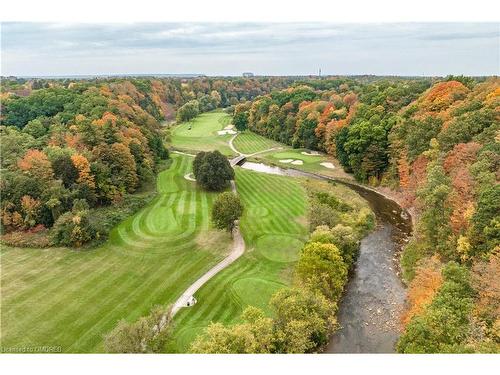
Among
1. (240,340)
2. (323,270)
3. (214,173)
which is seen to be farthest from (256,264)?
(214,173)

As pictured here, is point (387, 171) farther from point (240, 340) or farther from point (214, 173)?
point (240, 340)

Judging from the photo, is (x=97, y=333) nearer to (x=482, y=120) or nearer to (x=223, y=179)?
(x=223, y=179)

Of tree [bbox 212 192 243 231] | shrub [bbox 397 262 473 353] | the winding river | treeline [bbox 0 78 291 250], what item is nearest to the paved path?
tree [bbox 212 192 243 231]

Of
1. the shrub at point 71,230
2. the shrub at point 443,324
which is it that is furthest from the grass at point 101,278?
the shrub at point 443,324

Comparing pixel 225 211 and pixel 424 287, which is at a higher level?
pixel 225 211

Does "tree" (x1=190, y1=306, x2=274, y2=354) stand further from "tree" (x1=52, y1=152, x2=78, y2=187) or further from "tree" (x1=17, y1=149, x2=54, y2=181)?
"tree" (x1=52, y1=152, x2=78, y2=187)

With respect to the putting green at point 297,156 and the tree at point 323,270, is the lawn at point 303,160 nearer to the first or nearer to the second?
the putting green at point 297,156
